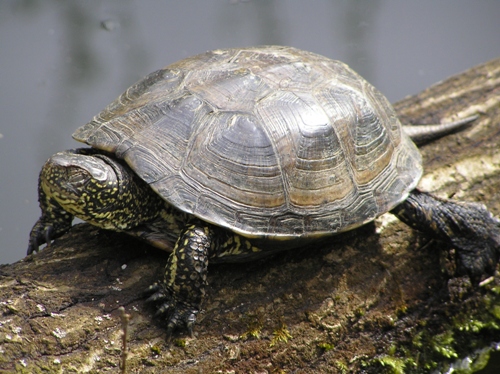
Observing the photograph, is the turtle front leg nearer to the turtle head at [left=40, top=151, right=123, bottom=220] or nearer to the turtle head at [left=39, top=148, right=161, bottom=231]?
the turtle head at [left=39, top=148, right=161, bottom=231]

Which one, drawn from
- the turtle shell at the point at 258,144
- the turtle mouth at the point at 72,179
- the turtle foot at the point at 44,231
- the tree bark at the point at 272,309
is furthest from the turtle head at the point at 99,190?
the turtle foot at the point at 44,231

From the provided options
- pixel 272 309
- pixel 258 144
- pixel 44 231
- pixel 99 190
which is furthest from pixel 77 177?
pixel 272 309

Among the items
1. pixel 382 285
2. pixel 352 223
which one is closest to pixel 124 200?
pixel 352 223

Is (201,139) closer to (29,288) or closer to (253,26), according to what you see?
(29,288)

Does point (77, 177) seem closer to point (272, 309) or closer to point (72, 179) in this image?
A: point (72, 179)

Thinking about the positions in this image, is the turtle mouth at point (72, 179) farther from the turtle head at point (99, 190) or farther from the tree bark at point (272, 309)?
the tree bark at point (272, 309)

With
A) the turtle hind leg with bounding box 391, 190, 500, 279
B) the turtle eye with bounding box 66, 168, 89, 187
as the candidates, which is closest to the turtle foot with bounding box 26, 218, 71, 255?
the turtle eye with bounding box 66, 168, 89, 187
